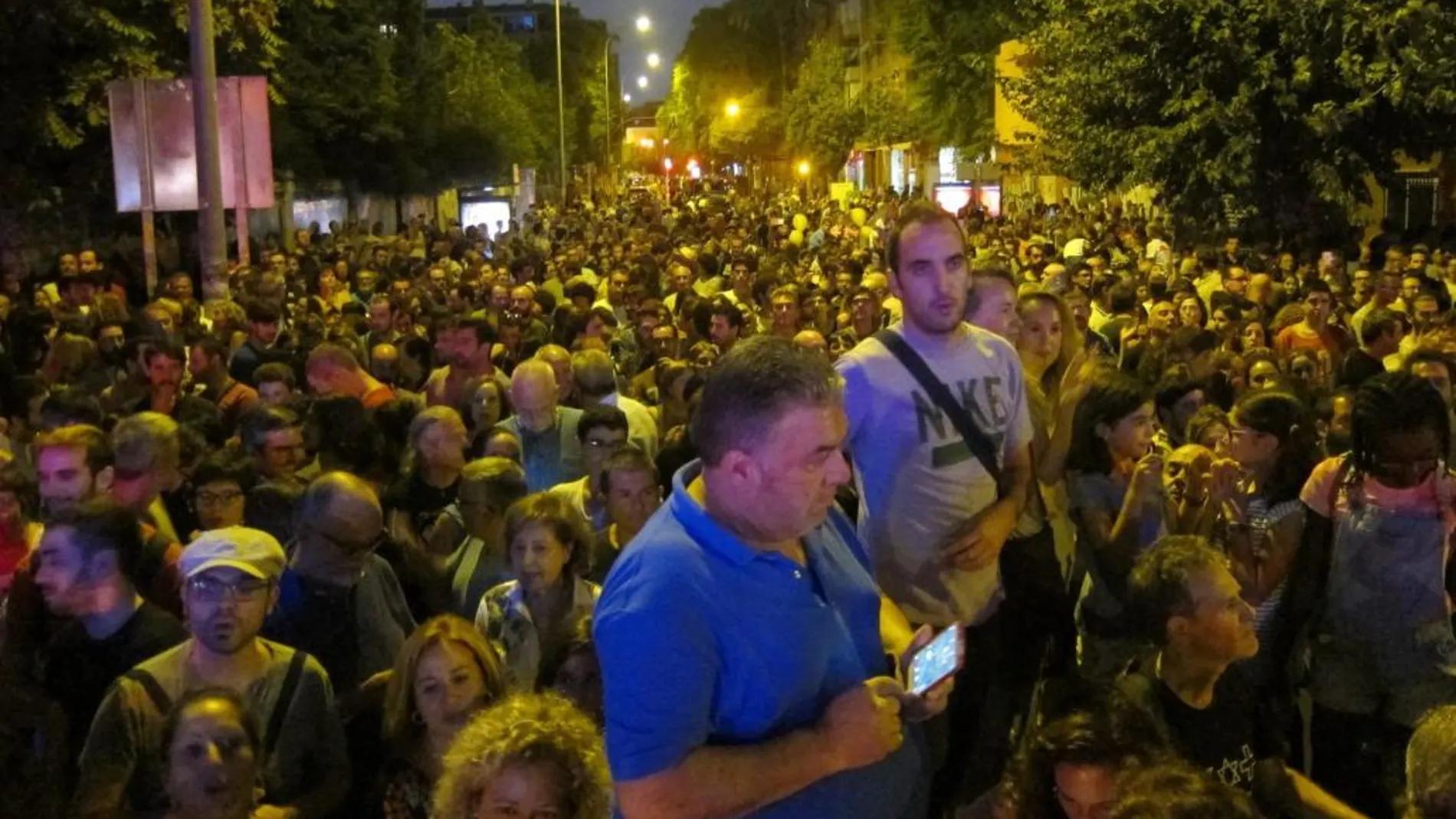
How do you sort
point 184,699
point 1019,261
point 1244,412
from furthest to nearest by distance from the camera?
point 1019,261
point 1244,412
point 184,699

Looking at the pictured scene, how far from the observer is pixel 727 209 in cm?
4003

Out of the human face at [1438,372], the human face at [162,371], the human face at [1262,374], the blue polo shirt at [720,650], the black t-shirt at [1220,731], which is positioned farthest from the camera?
the human face at [162,371]

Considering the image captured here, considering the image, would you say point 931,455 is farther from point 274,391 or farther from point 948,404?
point 274,391

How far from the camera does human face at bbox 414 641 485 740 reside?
4.20 metres

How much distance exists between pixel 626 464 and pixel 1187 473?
80.3 inches

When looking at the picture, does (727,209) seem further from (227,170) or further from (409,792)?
(409,792)

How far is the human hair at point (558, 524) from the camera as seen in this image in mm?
5148

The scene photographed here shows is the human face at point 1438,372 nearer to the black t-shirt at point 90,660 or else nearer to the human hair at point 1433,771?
the human hair at point 1433,771

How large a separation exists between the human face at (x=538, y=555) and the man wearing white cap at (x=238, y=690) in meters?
0.86

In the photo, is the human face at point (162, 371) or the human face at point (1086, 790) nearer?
Result: the human face at point (1086, 790)

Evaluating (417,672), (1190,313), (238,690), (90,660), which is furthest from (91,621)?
(1190,313)

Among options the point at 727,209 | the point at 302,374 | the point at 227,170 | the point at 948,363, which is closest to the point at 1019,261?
the point at 227,170

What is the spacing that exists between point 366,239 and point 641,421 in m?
19.3

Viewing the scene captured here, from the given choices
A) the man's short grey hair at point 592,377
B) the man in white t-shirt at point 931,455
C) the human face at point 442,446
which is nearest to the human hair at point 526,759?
the man in white t-shirt at point 931,455
